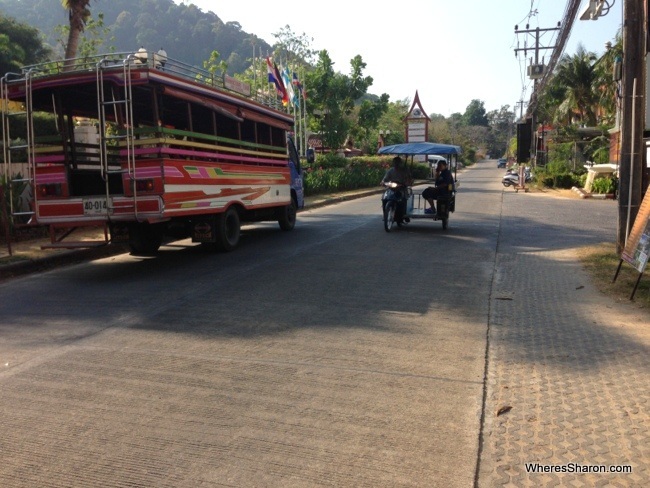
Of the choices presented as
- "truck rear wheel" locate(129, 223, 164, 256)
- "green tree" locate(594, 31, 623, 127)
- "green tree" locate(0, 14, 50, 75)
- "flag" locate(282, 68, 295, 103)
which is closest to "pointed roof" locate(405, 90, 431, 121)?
"green tree" locate(594, 31, 623, 127)

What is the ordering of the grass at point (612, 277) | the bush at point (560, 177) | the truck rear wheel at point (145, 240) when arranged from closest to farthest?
the grass at point (612, 277) → the truck rear wheel at point (145, 240) → the bush at point (560, 177)

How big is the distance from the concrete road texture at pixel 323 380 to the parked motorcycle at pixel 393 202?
4.74 meters

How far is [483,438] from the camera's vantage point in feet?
11.7

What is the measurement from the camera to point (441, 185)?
44.8ft

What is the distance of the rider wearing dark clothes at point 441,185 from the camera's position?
13.6m

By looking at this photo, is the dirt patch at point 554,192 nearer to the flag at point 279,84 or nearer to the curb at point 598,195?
the curb at point 598,195

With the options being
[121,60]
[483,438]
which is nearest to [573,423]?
[483,438]

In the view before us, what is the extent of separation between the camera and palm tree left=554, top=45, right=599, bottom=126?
4612 cm

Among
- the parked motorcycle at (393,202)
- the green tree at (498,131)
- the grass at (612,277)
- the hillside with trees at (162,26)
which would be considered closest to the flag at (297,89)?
the parked motorcycle at (393,202)

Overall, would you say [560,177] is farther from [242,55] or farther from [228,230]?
[242,55]

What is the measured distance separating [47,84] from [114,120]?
4.47 ft

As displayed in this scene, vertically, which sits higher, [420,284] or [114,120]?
[114,120]

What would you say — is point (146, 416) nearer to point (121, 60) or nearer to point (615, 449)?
point (615, 449)

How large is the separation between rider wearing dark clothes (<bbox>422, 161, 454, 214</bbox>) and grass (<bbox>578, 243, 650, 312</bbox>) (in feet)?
11.6
